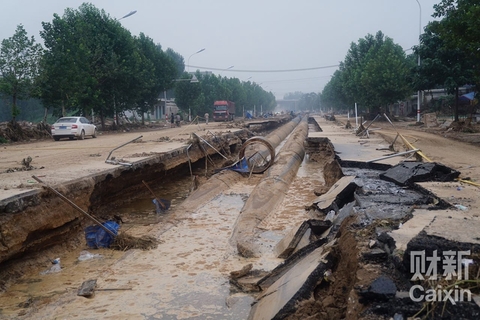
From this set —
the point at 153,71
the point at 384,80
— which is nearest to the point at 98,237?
the point at 153,71

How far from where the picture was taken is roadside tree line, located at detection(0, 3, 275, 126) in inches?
867

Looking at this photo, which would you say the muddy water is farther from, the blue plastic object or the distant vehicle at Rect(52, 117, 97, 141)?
the distant vehicle at Rect(52, 117, 97, 141)

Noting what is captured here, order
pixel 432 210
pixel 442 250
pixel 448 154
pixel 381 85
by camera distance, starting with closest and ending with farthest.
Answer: pixel 442 250 < pixel 432 210 < pixel 448 154 < pixel 381 85

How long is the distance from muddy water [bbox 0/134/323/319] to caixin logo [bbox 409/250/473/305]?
2.07 meters

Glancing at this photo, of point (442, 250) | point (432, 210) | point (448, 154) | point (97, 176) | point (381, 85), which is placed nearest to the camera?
point (442, 250)

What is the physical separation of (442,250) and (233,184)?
31.9 ft

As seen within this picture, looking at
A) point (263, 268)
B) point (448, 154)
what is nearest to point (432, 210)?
point (263, 268)

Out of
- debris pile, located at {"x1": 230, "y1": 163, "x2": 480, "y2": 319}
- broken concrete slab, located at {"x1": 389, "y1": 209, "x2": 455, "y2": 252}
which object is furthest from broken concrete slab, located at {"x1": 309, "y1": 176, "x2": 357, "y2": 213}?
broken concrete slab, located at {"x1": 389, "y1": 209, "x2": 455, "y2": 252}

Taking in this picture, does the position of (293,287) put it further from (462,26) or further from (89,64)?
(89,64)

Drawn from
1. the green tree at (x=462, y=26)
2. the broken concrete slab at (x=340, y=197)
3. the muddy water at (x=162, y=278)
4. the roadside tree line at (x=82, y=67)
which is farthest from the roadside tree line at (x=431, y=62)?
the roadside tree line at (x=82, y=67)

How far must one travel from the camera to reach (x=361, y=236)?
13.6 ft

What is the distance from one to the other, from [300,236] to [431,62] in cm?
2116

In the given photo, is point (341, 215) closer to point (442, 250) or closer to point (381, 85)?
point (442, 250)

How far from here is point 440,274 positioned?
3.03 metres
